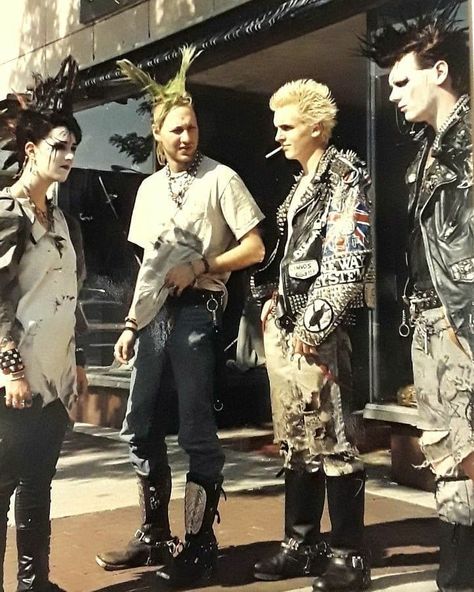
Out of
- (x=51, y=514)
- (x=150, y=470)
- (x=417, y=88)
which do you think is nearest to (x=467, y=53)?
(x=417, y=88)

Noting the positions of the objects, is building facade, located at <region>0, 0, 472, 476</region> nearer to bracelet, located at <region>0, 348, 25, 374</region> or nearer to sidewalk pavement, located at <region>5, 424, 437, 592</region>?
sidewalk pavement, located at <region>5, 424, 437, 592</region>

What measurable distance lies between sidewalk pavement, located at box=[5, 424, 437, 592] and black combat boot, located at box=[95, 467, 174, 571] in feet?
0.11

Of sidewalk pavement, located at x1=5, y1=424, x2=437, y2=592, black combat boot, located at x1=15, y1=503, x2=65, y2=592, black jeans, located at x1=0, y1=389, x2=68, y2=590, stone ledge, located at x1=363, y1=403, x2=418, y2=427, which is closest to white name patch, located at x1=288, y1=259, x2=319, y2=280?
stone ledge, located at x1=363, y1=403, x2=418, y2=427

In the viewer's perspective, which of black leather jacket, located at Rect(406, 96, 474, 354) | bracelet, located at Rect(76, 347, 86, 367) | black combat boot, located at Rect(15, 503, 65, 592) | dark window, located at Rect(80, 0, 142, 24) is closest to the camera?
black leather jacket, located at Rect(406, 96, 474, 354)

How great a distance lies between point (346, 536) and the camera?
2.86 meters

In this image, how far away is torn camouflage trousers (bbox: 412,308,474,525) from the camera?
2.47m

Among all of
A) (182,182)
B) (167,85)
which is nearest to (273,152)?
(182,182)

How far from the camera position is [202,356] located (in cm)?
317

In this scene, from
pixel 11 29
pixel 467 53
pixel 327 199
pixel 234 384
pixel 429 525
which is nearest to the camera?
pixel 467 53

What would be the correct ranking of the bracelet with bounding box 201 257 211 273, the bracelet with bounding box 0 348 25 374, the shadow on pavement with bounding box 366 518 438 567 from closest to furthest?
the shadow on pavement with bounding box 366 518 438 567
the bracelet with bounding box 0 348 25 374
the bracelet with bounding box 201 257 211 273

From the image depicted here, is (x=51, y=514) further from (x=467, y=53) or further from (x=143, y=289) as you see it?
(x=467, y=53)

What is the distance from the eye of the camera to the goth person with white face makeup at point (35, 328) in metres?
2.96

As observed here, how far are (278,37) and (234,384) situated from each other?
1270 millimetres

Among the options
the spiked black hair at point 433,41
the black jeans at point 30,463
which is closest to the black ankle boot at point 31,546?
the black jeans at point 30,463
